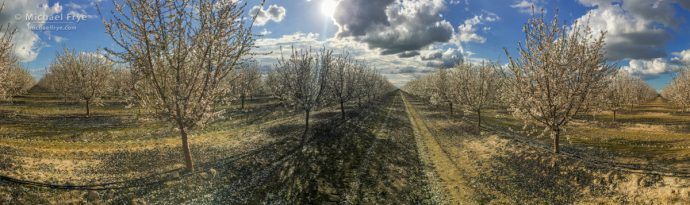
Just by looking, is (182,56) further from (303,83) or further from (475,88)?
(475,88)

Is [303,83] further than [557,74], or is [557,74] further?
[303,83]

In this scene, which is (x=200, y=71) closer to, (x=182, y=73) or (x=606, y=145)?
(x=182, y=73)

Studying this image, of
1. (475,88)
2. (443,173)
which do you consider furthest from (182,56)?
(475,88)

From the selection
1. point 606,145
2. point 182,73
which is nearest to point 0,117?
point 182,73

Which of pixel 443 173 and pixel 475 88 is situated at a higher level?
pixel 475 88

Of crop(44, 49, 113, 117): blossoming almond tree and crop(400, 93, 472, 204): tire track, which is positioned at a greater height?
crop(44, 49, 113, 117): blossoming almond tree

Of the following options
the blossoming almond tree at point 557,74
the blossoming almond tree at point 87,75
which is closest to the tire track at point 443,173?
the blossoming almond tree at point 557,74

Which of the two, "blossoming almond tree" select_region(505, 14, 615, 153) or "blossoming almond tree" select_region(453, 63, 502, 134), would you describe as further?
"blossoming almond tree" select_region(453, 63, 502, 134)

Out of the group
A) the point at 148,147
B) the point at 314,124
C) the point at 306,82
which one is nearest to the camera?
the point at 148,147

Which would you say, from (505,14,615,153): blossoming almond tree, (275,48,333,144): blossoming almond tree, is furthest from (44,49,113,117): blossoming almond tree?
(505,14,615,153): blossoming almond tree

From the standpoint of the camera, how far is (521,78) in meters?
24.6

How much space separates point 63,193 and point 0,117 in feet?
142

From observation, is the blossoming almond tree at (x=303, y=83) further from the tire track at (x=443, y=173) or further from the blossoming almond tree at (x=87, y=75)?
the blossoming almond tree at (x=87, y=75)

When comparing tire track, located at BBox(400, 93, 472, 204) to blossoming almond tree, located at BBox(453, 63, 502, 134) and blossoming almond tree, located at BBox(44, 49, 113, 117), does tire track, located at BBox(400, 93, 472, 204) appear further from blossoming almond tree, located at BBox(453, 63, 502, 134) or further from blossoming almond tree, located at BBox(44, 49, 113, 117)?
blossoming almond tree, located at BBox(44, 49, 113, 117)
